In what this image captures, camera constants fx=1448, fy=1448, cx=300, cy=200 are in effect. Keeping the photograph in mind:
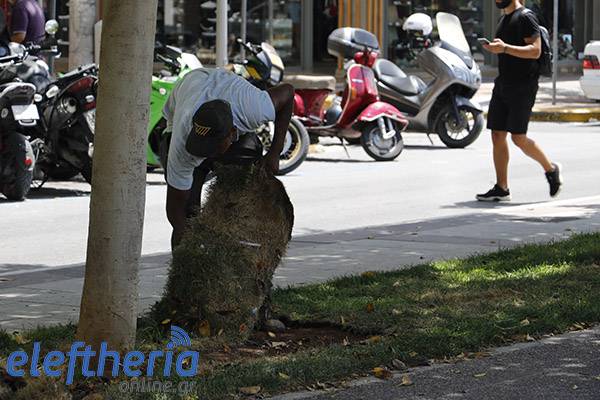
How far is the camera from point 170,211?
27.3ft

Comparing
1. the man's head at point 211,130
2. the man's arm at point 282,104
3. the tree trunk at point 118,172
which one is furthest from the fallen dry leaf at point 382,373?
the man's arm at point 282,104

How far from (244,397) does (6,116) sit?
789cm

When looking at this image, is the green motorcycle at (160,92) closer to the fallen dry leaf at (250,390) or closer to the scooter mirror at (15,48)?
the scooter mirror at (15,48)

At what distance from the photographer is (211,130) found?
7.63 m

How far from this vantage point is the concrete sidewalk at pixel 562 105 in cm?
2492

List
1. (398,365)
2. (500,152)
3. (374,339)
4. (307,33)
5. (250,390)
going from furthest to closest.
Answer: (307,33) → (500,152) → (374,339) → (398,365) → (250,390)

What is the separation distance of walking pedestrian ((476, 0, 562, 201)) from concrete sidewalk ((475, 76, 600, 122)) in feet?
29.1

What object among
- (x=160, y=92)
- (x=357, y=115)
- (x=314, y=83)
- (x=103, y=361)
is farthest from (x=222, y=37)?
(x=103, y=361)

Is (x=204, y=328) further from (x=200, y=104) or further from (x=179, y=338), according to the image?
(x=200, y=104)

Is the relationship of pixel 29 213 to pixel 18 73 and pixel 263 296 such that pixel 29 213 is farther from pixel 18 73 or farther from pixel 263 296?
pixel 263 296

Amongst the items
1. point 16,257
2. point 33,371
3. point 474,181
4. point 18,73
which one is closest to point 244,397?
point 33,371

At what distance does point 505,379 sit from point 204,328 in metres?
1.51

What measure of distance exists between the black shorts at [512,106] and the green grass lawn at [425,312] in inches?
130

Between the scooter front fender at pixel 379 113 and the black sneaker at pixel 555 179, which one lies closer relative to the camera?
the black sneaker at pixel 555 179
